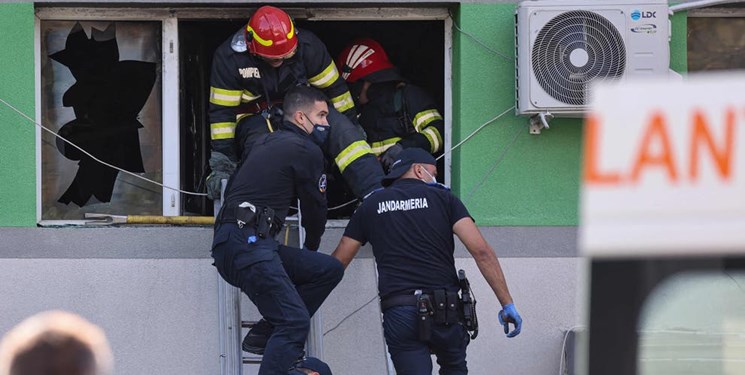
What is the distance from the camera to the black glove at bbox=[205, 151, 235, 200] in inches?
291

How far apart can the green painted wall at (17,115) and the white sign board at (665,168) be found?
224 inches

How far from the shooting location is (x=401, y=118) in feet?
26.5

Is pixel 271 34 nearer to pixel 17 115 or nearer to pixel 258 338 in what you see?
pixel 17 115

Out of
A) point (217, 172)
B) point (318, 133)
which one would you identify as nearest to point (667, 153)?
point (318, 133)

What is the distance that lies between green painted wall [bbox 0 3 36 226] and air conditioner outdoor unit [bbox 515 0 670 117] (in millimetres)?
2789

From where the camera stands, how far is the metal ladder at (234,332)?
6.92 meters

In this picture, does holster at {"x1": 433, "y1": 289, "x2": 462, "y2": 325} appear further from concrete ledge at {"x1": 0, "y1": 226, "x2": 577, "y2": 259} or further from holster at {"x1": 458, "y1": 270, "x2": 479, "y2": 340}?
concrete ledge at {"x1": 0, "y1": 226, "x2": 577, "y2": 259}

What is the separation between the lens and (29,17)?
7.41 metres

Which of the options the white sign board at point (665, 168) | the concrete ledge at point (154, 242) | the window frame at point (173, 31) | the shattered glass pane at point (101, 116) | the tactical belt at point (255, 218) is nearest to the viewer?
the white sign board at point (665, 168)

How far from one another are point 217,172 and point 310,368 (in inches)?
61.4

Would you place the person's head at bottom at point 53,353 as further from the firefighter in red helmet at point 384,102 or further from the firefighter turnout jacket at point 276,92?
the firefighter in red helmet at point 384,102

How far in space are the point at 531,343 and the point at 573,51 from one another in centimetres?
166

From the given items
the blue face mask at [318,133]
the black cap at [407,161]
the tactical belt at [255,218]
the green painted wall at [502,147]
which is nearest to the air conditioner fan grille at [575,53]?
the green painted wall at [502,147]

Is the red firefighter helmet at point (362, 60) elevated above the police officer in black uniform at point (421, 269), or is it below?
above
